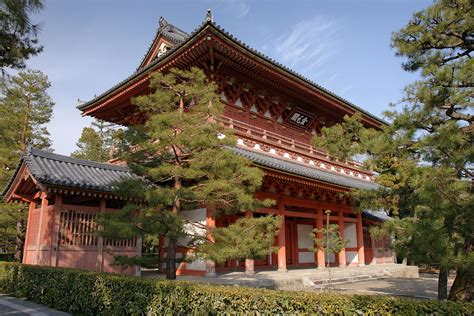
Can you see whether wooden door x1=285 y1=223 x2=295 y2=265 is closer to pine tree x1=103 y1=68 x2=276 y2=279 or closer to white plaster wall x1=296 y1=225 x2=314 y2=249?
white plaster wall x1=296 y1=225 x2=314 y2=249

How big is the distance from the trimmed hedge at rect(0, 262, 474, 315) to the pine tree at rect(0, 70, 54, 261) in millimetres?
11620

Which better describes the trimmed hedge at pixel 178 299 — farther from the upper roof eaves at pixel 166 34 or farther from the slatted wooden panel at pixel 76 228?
the upper roof eaves at pixel 166 34

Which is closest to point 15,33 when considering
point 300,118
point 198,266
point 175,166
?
point 175,166

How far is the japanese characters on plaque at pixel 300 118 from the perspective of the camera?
16438 mm

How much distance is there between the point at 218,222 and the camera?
1451cm

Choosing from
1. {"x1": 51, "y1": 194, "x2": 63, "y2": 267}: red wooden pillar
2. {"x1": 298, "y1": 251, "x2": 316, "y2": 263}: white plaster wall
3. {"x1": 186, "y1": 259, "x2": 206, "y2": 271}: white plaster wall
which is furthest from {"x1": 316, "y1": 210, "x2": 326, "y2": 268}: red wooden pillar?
{"x1": 51, "y1": 194, "x2": 63, "y2": 267}: red wooden pillar

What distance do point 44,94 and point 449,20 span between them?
23.2 meters

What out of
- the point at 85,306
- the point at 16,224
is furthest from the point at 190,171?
the point at 16,224

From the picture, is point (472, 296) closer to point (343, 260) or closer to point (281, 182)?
point (281, 182)

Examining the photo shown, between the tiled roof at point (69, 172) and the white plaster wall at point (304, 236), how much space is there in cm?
926

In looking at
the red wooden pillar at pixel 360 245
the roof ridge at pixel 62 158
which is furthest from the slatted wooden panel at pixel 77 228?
the red wooden pillar at pixel 360 245

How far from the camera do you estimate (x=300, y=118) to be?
55.7 ft

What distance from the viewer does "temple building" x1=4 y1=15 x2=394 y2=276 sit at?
1091 cm

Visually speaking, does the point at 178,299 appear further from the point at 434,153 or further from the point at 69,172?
the point at 69,172
